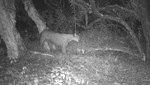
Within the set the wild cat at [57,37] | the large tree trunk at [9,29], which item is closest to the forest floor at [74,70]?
the large tree trunk at [9,29]

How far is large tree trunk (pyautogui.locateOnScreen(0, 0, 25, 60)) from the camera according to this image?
22.2ft

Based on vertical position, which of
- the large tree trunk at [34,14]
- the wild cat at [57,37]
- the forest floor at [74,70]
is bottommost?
the forest floor at [74,70]

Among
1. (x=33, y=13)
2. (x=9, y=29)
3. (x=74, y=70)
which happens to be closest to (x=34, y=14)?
(x=33, y=13)

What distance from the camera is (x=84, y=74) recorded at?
6.43 meters

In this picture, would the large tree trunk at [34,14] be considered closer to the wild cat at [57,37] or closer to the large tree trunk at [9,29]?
the wild cat at [57,37]

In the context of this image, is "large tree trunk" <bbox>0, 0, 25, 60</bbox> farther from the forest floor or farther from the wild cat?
the wild cat

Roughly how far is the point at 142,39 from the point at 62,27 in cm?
346

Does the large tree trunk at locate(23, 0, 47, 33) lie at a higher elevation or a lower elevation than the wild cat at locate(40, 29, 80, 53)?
higher

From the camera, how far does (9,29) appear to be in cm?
691

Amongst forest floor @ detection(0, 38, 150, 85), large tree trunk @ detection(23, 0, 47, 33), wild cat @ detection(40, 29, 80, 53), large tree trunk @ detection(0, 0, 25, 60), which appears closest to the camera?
forest floor @ detection(0, 38, 150, 85)

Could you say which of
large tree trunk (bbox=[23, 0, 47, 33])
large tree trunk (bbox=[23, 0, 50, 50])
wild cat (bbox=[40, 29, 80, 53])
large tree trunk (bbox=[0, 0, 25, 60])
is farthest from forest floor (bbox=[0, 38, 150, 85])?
large tree trunk (bbox=[23, 0, 47, 33])

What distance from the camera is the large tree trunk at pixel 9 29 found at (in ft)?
22.2

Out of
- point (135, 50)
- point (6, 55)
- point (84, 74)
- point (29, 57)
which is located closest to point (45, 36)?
point (29, 57)

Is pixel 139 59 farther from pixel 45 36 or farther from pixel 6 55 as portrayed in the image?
pixel 6 55
